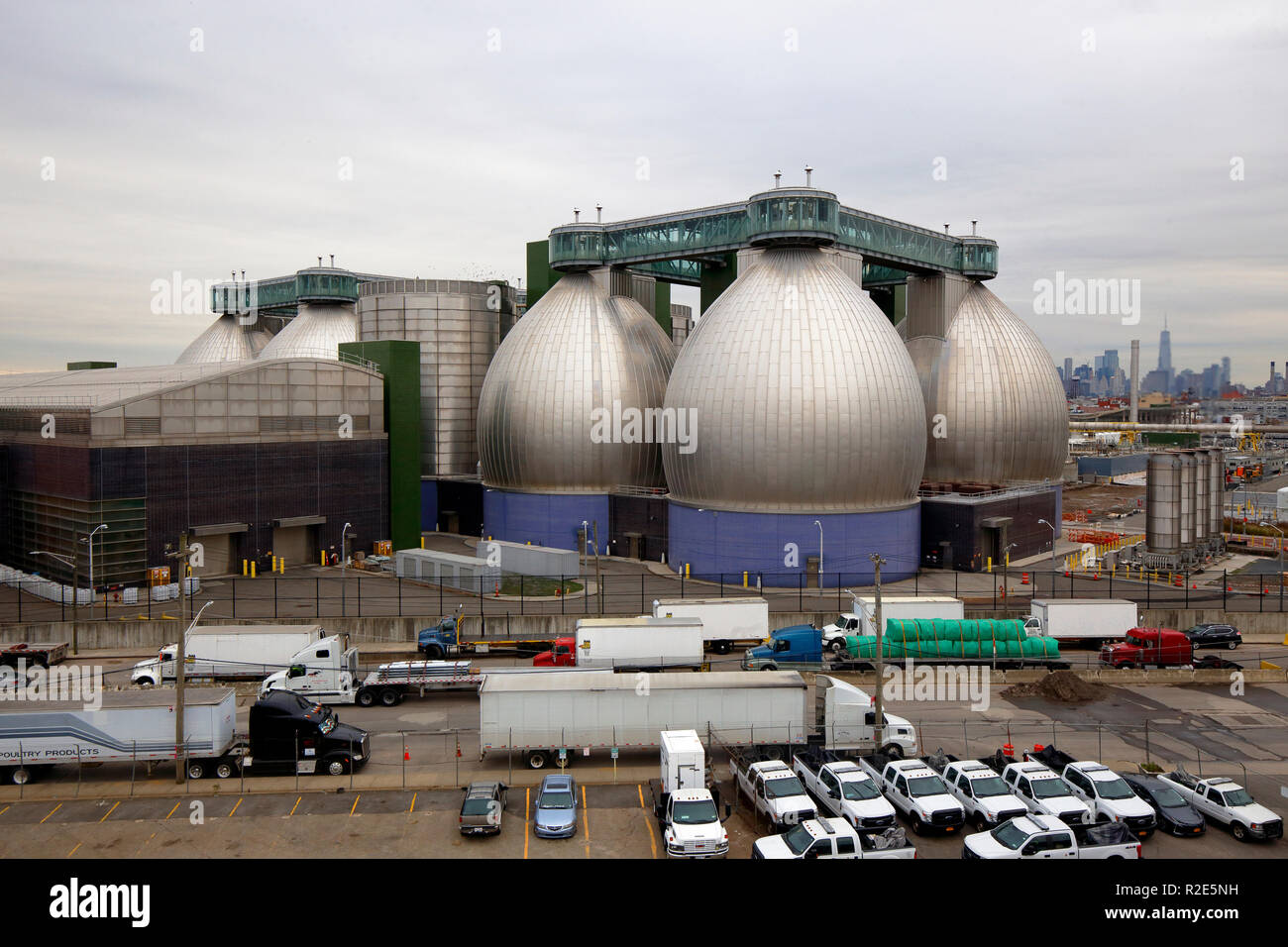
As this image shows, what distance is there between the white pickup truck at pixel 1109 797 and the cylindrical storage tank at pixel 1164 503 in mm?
44622

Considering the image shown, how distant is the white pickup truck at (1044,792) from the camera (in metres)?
24.5

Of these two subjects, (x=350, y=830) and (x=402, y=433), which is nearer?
(x=350, y=830)

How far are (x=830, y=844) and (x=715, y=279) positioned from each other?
199ft

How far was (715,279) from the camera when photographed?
77.9m

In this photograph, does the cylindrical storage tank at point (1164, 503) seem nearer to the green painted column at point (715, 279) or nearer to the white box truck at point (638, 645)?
the green painted column at point (715, 279)

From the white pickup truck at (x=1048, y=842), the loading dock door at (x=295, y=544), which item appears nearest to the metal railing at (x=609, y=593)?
the loading dock door at (x=295, y=544)

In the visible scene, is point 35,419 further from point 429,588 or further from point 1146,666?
point 1146,666

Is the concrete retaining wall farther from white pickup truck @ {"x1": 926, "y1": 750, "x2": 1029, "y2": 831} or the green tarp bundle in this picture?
white pickup truck @ {"x1": 926, "y1": 750, "x2": 1029, "y2": 831}

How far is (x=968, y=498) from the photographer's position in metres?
64.7

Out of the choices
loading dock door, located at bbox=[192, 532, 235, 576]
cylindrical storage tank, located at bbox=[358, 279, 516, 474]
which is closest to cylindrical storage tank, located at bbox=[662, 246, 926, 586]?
cylindrical storage tank, located at bbox=[358, 279, 516, 474]

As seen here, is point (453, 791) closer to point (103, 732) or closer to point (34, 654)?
point (103, 732)

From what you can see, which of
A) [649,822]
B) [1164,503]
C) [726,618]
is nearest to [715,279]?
[1164,503]

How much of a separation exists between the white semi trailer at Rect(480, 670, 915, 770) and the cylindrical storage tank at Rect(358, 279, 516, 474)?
54.3m
